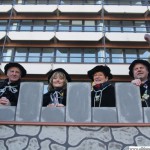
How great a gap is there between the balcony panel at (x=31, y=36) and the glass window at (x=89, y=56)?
266cm

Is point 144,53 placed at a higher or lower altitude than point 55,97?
higher

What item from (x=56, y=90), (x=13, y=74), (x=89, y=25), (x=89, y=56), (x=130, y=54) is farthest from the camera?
(x=89, y=25)

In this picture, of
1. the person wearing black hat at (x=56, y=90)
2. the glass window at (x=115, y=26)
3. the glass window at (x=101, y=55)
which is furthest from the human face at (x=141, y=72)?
the glass window at (x=115, y=26)

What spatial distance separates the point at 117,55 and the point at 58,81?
656 inches

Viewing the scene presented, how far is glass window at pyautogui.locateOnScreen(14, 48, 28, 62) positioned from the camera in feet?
66.5

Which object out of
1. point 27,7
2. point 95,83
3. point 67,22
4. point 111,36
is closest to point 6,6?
point 27,7

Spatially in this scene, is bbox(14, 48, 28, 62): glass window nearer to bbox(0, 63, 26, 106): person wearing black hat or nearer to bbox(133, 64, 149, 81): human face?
bbox(0, 63, 26, 106): person wearing black hat

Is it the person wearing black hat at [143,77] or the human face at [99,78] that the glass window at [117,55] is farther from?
the human face at [99,78]

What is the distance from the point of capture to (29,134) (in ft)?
11.6

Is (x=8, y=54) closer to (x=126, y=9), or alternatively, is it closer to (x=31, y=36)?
(x=31, y=36)

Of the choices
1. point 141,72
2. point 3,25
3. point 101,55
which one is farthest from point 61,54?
point 141,72

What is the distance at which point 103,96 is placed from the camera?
393 cm

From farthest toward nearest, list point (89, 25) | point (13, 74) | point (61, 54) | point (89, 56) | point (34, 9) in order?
point (89, 25) < point (34, 9) < point (61, 54) < point (89, 56) < point (13, 74)

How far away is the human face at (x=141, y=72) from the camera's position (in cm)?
425
